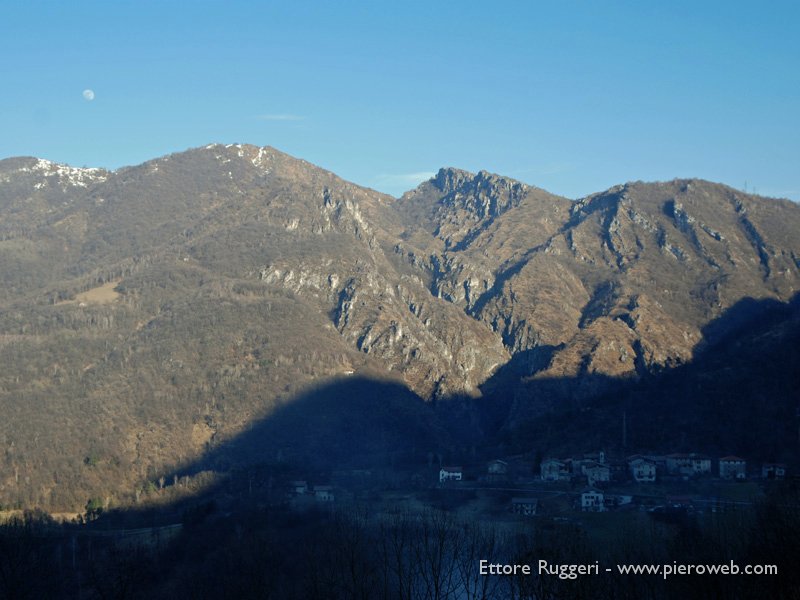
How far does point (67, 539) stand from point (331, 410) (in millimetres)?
58615

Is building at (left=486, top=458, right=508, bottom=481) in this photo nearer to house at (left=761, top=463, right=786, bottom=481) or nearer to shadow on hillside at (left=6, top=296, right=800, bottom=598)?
shadow on hillside at (left=6, top=296, right=800, bottom=598)

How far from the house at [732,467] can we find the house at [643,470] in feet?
22.2

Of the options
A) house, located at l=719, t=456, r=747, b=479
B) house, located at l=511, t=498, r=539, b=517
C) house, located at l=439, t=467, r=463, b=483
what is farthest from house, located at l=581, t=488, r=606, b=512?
house, located at l=439, t=467, r=463, b=483

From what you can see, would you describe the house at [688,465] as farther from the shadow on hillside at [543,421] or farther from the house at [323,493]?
the house at [323,493]

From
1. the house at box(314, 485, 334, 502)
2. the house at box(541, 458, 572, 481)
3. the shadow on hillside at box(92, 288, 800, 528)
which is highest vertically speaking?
the shadow on hillside at box(92, 288, 800, 528)

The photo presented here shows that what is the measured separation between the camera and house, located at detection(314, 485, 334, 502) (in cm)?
9993

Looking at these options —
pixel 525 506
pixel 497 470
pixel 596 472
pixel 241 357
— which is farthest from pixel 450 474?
pixel 241 357

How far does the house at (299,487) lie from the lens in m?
105

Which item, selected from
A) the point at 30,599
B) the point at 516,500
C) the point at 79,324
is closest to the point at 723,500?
the point at 516,500

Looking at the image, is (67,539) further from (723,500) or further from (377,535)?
(723,500)

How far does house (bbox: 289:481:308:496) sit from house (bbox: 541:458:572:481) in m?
26.3

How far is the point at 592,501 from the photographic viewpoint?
8800 cm

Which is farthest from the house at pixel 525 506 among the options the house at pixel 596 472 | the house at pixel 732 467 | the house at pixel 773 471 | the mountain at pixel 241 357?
the mountain at pixel 241 357

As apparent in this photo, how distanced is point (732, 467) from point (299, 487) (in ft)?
152
